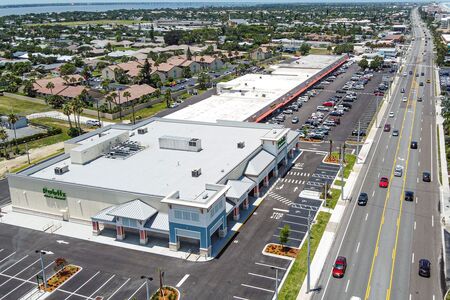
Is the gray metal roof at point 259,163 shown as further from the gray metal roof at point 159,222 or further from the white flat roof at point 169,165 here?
the gray metal roof at point 159,222

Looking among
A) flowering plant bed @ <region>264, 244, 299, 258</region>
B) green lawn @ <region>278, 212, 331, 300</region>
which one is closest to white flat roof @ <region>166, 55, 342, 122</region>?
green lawn @ <region>278, 212, 331, 300</region>

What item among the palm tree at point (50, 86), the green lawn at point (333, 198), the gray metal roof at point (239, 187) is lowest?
the green lawn at point (333, 198)

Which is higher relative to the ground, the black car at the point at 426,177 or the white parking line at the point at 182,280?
the black car at the point at 426,177

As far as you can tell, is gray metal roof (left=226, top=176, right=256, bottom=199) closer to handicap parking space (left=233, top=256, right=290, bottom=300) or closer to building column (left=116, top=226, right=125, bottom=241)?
handicap parking space (left=233, top=256, right=290, bottom=300)

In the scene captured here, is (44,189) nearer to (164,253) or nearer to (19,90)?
(164,253)

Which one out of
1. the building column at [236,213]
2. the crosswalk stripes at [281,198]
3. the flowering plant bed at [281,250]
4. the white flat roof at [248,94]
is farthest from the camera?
the white flat roof at [248,94]

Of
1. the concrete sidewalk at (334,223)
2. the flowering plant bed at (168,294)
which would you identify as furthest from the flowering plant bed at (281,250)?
the flowering plant bed at (168,294)
